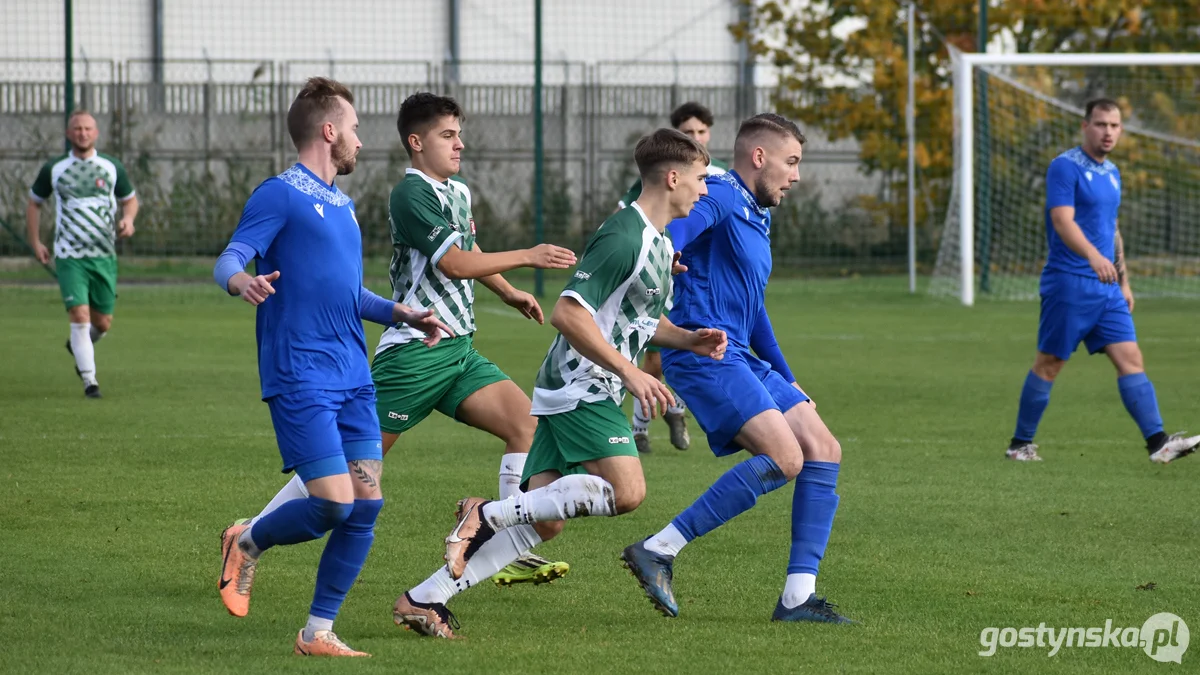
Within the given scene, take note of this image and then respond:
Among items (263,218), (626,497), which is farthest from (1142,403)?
(263,218)

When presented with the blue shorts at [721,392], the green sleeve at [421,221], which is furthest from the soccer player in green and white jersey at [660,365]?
the blue shorts at [721,392]

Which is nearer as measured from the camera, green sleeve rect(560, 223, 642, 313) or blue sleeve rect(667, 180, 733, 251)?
green sleeve rect(560, 223, 642, 313)

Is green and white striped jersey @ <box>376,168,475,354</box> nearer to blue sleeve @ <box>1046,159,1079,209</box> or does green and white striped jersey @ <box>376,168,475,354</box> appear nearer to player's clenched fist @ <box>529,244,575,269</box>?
player's clenched fist @ <box>529,244,575,269</box>

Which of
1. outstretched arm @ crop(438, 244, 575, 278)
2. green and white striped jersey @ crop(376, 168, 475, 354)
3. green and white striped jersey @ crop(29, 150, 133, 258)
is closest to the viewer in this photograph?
outstretched arm @ crop(438, 244, 575, 278)

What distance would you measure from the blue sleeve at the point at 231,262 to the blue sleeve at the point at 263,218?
39 mm

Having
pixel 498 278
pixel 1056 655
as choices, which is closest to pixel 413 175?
pixel 498 278

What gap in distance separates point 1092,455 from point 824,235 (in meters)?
14.5

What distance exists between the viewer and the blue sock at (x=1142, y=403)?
9.06 m

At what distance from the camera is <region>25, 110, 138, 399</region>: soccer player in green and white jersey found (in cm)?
1195

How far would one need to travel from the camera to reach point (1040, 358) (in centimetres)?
938

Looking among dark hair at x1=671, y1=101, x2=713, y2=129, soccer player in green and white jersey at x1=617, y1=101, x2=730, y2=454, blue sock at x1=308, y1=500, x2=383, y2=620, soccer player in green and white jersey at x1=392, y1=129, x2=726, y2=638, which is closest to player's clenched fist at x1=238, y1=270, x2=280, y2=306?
blue sock at x1=308, y1=500, x2=383, y2=620

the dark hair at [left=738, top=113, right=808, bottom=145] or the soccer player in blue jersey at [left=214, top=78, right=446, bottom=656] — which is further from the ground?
the dark hair at [left=738, top=113, right=808, bottom=145]

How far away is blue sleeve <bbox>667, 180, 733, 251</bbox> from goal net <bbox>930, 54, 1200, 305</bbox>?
14.0 m

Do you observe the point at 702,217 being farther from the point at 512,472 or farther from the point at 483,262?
the point at 512,472
